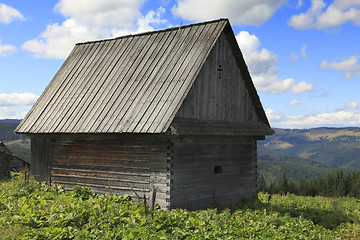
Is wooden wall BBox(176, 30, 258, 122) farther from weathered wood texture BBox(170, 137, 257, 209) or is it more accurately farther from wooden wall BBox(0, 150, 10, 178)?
wooden wall BBox(0, 150, 10, 178)

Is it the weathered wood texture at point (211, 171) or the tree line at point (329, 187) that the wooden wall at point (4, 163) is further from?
the tree line at point (329, 187)

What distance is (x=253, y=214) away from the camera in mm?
13781

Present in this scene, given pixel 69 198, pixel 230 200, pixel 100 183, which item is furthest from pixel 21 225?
pixel 230 200

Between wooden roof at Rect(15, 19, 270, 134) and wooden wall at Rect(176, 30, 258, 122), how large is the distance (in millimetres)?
483

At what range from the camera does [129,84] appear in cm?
1576

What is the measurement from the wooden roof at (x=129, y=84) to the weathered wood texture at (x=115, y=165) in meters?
0.82

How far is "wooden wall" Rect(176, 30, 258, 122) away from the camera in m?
14.5

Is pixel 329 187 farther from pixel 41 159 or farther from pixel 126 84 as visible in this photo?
pixel 41 159

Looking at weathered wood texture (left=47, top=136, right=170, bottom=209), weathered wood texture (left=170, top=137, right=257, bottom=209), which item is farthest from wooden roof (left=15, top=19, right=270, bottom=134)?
weathered wood texture (left=170, top=137, right=257, bottom=209)

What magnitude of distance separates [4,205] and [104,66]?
7885 mm

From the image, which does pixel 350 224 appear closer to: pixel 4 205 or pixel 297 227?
pixel 297 227

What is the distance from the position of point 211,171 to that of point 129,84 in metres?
5.04

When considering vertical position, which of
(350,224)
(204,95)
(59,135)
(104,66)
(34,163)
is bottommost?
(350,224)

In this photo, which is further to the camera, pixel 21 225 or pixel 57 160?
pixel 57 160
